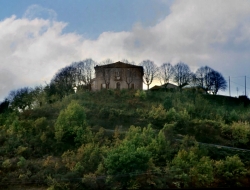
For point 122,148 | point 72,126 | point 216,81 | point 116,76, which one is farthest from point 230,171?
point 216,81

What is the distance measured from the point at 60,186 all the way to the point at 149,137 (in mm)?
5685

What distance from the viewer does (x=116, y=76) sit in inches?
1473

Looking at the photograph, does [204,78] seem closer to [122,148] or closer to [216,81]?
[216,81]

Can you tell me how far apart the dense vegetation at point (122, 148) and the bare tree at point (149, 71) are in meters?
7.74

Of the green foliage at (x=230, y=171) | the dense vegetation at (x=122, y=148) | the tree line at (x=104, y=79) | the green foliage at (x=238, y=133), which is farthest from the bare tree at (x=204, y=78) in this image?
the green foliage at (x=230, y=171)

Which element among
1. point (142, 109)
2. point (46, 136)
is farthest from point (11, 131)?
point (142, 109)

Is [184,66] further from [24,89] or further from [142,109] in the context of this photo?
[24,89]

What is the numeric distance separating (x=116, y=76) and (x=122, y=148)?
23438 mm

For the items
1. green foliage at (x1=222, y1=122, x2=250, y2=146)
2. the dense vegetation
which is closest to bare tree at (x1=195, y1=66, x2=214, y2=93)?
the dense vegetation

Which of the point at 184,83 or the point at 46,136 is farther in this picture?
the point at 184,83

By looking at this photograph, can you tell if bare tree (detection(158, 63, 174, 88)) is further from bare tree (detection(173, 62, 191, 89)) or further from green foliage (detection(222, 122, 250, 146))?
green foliage (detection(222, 122, 250, 146))

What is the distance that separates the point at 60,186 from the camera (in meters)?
13.5

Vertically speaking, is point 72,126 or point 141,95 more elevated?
point 141,95

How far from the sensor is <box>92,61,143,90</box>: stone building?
37281 mm
